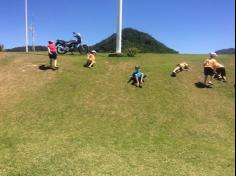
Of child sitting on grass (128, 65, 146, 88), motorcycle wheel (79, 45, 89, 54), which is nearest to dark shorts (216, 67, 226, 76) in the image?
child sitting on grass (128, 65, 146, 88)

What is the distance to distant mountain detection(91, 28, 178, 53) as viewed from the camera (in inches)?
2853

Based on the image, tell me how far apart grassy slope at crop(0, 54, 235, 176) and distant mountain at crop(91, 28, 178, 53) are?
4188cm

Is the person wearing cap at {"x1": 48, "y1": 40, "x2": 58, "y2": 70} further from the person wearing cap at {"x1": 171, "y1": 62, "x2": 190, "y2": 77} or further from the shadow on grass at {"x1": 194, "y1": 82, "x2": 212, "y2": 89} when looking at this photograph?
the shadow on grass at {"x1": 194, "y1": 82, "x2": 212, "y2": 89}

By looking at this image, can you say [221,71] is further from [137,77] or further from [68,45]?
[68,45]

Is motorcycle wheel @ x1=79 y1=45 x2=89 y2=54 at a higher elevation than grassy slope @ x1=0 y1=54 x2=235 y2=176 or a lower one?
higher

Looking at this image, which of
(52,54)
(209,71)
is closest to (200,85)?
(209,71)

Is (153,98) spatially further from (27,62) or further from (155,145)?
(27,62)

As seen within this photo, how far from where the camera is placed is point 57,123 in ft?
66.2

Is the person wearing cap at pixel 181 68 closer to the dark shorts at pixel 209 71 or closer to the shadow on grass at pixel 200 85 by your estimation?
the shadow on grass at pixel 200 85

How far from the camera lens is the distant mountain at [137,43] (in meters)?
72.5

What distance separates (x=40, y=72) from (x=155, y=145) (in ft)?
40.1

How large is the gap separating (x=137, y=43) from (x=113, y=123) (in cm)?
5886

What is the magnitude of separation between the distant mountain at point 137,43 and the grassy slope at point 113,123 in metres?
41.9

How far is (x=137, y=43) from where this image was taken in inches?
3083
